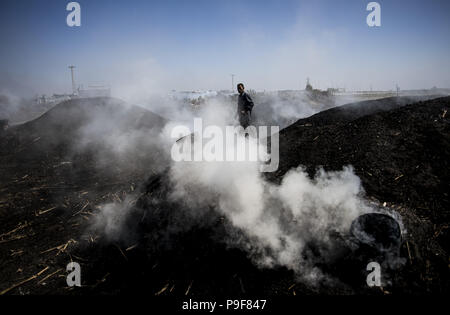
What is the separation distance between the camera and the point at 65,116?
12961 millimetres

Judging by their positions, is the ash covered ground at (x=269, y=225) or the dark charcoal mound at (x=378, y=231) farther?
the ash covered ground at (x=269, y=225)

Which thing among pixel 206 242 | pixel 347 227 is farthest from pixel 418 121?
pixel 206 242

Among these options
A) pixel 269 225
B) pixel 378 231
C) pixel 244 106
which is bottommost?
pixel 269 225

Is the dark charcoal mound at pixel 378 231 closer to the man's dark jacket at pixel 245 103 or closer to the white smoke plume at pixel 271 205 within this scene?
the white smoke plume at pixel 271 205

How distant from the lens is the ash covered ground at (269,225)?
3.17m

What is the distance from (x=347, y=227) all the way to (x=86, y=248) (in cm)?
437

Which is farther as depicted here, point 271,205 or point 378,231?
point 271,205

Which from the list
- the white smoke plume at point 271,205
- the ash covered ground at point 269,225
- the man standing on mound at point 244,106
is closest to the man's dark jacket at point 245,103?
the man standing on mound at point 244,106

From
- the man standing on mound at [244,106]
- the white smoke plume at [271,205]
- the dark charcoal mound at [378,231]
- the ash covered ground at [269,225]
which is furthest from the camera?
the man standing on mound at [244,106]

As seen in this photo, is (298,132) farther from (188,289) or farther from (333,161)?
(188,289)

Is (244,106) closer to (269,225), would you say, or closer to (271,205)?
(271,205)

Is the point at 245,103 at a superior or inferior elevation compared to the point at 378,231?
superior

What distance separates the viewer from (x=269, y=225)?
12.7 feet

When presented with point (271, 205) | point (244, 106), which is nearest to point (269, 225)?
point (271, 205)
